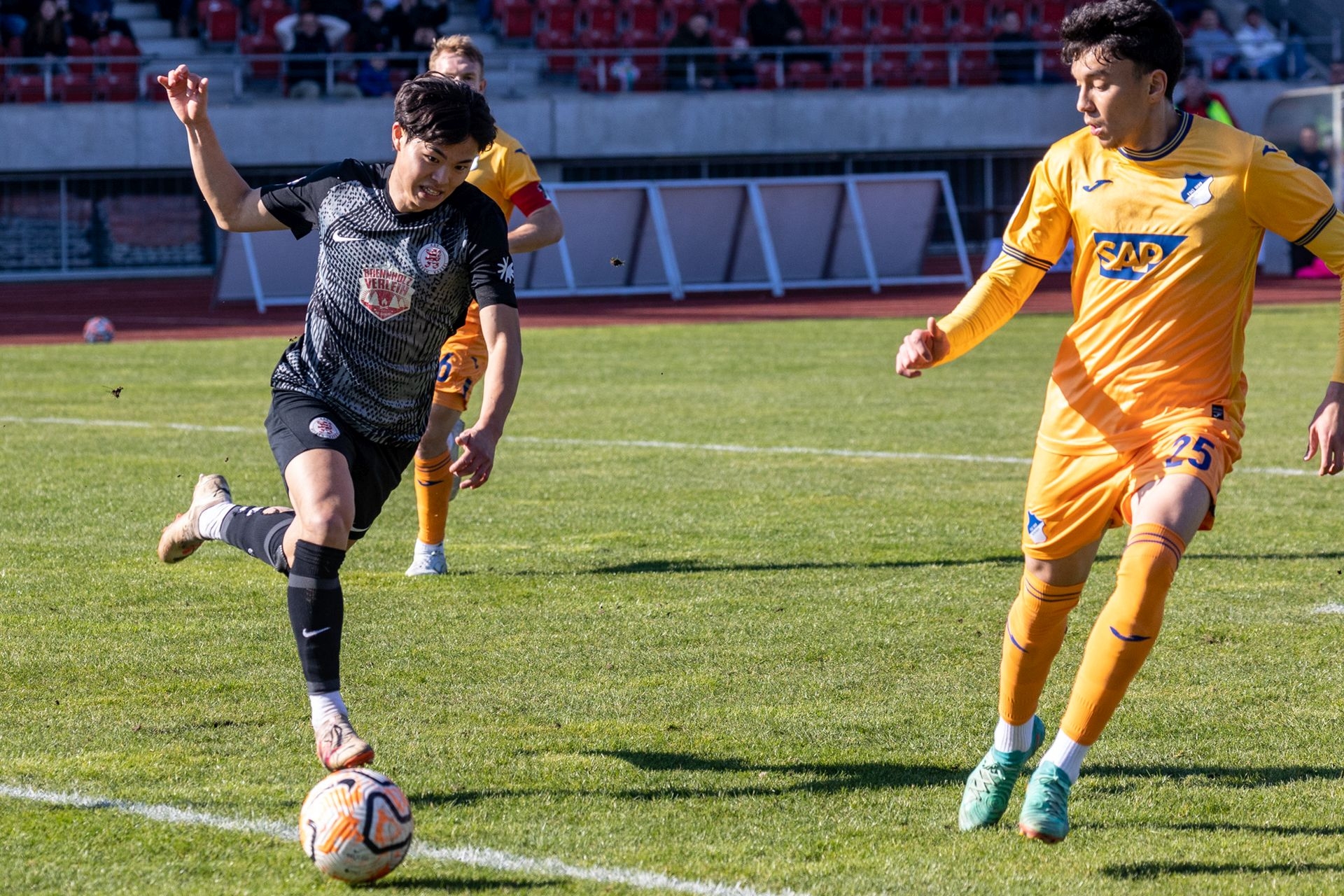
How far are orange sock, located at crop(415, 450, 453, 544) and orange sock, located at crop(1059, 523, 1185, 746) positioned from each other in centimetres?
382

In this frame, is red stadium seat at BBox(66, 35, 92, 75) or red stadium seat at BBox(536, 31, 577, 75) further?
red stadium seat at BBox(536, 31, 577, 75)

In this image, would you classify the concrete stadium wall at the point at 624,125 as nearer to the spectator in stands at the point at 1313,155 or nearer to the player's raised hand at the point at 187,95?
the spectator in stands at the point at 1313,155

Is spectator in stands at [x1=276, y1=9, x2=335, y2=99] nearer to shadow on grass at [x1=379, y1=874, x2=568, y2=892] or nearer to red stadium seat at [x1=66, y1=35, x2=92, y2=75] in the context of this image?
red stadium seat at [x1=66, y1=35, x2=92, y2=75]

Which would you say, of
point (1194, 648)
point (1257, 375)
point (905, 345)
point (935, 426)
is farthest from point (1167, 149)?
point (1257, 375)

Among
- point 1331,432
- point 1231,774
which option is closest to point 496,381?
point 1331,432

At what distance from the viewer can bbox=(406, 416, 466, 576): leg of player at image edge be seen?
7.18m

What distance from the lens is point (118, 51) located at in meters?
30.1

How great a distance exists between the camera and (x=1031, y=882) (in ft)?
12.0

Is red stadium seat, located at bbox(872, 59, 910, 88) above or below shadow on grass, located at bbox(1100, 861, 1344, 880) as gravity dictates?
above

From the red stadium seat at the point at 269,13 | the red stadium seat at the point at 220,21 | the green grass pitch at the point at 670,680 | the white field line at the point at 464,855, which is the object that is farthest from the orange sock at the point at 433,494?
the red stadium seat at the point at 220,21

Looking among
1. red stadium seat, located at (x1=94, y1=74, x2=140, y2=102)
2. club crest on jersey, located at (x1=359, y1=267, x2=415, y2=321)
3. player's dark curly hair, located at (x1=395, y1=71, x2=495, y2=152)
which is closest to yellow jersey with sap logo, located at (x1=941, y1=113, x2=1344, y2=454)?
player's dark curly hair, located at (x1=395, y1=71, x2=495, y2=152)

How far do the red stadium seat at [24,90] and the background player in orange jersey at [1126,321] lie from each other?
28.2 metres

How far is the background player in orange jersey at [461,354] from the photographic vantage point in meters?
7.04

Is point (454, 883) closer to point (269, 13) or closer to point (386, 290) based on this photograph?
point (386, 290)
